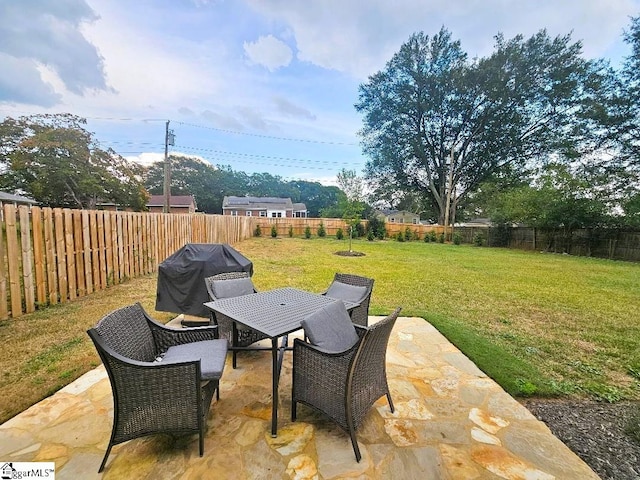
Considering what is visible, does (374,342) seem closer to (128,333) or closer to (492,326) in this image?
(128,333)

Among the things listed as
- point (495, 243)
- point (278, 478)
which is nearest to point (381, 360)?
point (278, 478)

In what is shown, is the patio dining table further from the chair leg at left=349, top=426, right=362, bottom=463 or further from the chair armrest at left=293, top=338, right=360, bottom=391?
the chair leg at left=349, top=426, right=362, bottom=463

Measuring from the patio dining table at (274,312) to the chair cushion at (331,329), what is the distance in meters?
0.10

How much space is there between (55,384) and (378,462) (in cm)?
254

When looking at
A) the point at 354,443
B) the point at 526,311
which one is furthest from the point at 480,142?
the point at 354,443

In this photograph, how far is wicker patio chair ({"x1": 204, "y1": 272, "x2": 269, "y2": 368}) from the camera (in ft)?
8.68

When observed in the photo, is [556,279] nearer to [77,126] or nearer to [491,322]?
[491,322]

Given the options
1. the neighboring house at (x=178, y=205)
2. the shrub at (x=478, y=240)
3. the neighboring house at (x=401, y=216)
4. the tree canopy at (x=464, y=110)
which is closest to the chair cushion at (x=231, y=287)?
the shrub at (x=478, y=240)

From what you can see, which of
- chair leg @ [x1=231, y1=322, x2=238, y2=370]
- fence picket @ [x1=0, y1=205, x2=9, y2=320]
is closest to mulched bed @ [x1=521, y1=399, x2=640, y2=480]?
chair leg @ [x1=231, y1=322, x2=238, y2=370]

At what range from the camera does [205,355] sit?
1921 millimetres

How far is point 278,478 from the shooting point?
4.81ft

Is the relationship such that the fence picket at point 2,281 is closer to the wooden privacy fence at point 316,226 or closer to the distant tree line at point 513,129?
the wooden privacy fence at point 316,226

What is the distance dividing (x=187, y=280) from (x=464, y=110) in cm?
2234

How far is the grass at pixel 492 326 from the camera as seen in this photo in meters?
2.49
